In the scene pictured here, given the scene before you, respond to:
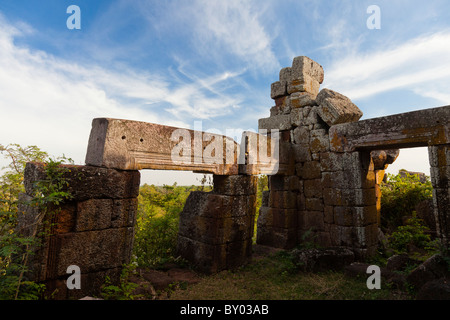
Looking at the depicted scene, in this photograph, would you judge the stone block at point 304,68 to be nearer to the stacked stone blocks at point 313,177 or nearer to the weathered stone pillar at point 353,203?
the stacked stone blocks at point 313,177

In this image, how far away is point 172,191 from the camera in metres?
7.96

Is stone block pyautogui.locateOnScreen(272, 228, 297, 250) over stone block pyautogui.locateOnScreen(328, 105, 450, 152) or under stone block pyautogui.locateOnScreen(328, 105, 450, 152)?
under

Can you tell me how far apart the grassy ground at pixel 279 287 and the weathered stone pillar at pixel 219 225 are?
1.08 feet

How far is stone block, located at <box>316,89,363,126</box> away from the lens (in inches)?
250

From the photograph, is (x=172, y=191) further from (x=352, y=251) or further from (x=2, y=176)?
(x=352, y=251)

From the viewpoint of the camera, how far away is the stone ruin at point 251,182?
3.46m

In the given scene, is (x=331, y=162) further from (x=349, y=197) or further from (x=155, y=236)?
(x=155, y=236)

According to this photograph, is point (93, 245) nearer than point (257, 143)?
Yes

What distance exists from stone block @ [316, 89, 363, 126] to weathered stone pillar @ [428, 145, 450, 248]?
2070 mm

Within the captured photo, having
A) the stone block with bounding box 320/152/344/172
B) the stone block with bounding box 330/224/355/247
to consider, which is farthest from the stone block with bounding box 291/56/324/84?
the stone block with bounding box 330/224/355/247

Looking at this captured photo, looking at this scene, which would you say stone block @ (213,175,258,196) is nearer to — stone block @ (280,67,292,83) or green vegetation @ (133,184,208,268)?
green vegetation @ (133,184,208,268)

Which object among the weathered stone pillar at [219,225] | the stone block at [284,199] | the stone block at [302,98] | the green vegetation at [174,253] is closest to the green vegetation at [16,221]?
the green vegetation at [174,253]
